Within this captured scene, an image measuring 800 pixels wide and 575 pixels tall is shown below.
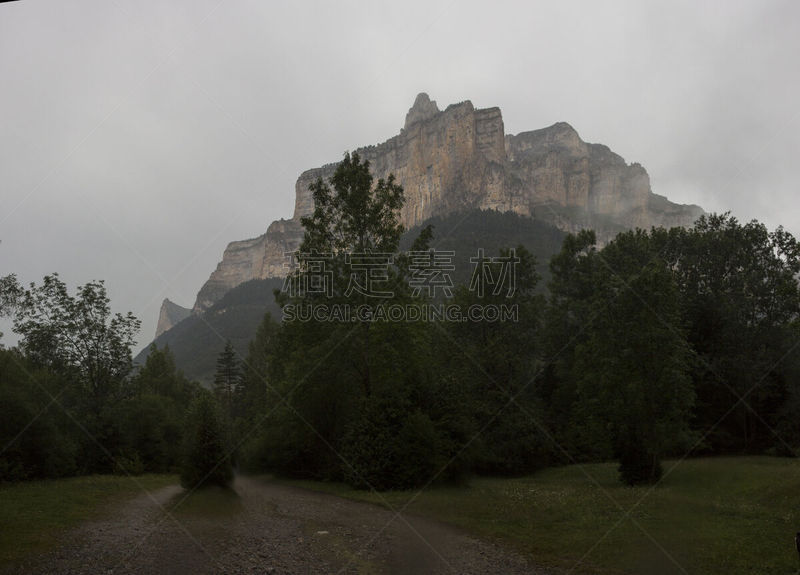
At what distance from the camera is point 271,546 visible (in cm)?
1003

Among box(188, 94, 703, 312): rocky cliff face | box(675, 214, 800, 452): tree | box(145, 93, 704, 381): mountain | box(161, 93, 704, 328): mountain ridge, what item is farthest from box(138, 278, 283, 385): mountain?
box(675, 214, 800, 452): tree

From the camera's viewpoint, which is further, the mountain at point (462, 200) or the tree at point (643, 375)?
the mountain at point (462, 200)

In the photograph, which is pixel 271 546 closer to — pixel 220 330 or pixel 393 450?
pixel 393 450

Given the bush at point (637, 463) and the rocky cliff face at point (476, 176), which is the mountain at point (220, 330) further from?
the bush at point (637, 463)

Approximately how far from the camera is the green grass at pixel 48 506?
31.6 ft

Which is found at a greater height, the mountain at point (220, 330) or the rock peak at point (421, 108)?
the rock peak at point (421, 108)

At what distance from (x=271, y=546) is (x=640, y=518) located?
29.2ft

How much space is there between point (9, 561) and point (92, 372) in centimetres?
2356

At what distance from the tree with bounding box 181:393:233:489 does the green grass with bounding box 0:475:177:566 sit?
230 centimetres

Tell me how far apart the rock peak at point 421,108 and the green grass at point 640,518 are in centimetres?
18574

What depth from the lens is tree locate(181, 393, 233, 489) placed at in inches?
698

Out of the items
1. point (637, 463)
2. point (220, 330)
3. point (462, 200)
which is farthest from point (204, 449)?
point (462, 200)

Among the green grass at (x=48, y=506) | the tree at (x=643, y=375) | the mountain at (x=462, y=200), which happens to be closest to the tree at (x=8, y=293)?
the green grass at (x=48, y=506)

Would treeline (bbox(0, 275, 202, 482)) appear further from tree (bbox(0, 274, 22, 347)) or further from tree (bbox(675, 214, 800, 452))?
tree (bbox(675, 214, 800, 452))
